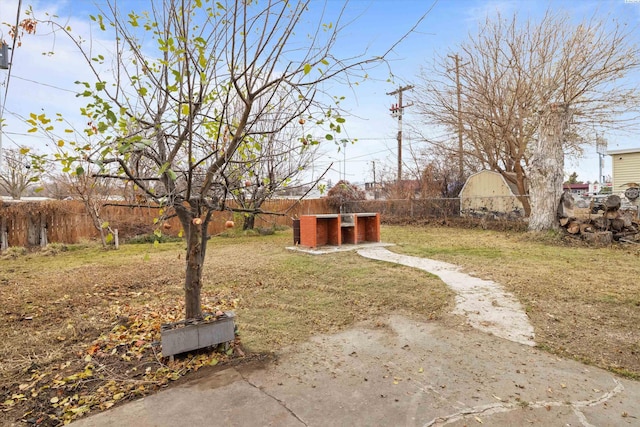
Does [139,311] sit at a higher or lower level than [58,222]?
lower

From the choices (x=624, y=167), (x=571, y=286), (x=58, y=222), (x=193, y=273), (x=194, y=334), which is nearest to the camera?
(x=194, y=334)

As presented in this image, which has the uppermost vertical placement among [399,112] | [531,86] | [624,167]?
[399,112]

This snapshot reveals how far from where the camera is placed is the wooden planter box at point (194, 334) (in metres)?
2.67

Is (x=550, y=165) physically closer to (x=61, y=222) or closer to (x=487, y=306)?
(x=487, y=306)

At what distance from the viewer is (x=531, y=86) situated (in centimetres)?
1116

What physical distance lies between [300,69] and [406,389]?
218cm

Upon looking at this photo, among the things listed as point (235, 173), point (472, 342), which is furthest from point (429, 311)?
point (235, 173)

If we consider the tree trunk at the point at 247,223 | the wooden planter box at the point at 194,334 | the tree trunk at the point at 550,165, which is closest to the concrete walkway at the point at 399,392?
the wooden planter box at the point at 194,334

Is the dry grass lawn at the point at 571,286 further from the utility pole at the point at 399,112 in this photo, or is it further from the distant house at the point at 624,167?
the utility pole at the point at 399,112

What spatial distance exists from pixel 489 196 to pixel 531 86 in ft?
14.9

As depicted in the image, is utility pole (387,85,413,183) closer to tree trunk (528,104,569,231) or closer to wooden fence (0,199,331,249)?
tree trunk (528,104,569,231)

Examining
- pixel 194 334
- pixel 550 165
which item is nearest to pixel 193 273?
pixel 194 334

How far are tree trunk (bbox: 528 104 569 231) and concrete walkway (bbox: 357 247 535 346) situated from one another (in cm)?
549

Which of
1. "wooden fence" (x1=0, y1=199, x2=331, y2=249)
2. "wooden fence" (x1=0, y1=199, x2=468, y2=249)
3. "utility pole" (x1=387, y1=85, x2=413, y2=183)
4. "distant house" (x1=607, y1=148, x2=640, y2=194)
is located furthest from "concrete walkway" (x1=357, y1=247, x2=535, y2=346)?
"distant house" (x1=607, y1=148, x2=640, y2=194)
